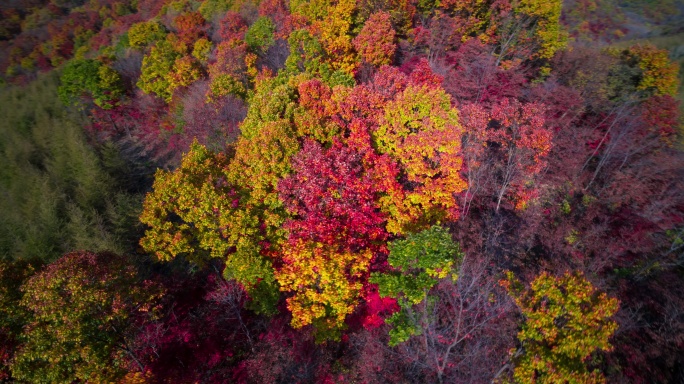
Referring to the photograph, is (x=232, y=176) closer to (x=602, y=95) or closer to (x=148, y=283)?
(x=148, y=283)

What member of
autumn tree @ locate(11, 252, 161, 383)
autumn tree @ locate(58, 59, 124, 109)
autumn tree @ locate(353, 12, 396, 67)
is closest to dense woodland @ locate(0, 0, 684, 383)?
autumn tree @ locate(11, 252, 161, 383)

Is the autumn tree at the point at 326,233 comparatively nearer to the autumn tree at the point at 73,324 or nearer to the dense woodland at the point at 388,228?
the dense woodland at the point at 388,228

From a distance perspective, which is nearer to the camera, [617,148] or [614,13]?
[617,148]

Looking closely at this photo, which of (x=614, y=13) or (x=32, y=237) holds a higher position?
(x=614, y=13)

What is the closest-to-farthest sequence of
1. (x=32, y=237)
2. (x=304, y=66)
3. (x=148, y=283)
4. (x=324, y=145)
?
(x=148, y=283), (x=324, y=145), (x=32, y=237), (x=304, y=66)

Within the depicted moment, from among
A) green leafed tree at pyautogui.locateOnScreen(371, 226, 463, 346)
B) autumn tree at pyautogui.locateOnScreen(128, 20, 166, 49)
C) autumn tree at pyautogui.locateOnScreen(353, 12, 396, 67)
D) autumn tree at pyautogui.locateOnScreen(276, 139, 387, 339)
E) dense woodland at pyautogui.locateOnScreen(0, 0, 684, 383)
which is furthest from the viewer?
autumn tree at pyautogui.locateOnScreen(128, 20, 166, 49)

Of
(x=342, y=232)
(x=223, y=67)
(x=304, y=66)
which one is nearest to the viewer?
(x=342, y=232)

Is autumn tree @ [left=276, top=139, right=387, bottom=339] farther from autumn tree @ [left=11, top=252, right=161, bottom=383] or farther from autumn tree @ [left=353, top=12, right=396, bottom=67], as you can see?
autumn tree @ [left=353, top=12, right=396, bottom=67]

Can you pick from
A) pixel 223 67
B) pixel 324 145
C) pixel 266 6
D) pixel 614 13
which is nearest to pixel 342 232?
pixel 324 145
